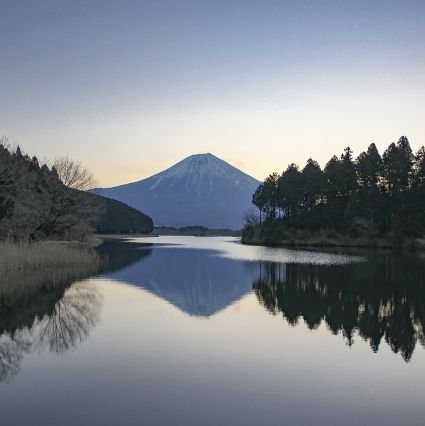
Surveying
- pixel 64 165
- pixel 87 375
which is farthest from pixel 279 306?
pixel 64 165

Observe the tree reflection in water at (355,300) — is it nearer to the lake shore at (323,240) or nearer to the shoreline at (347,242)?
the shoreline at (347,242)

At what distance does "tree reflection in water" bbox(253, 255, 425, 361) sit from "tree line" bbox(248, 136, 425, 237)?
34.0 metres

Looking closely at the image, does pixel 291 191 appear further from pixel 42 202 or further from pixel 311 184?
pixel 42 202

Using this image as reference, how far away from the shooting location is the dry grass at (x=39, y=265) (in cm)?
2212

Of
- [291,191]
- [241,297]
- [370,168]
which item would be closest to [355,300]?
[241,297]

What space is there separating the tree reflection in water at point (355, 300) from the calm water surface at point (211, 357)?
0.28 feet

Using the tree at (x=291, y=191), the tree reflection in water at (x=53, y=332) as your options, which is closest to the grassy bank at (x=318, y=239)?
the tree at (x=291, y=191)

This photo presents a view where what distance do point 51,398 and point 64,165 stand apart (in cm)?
3876

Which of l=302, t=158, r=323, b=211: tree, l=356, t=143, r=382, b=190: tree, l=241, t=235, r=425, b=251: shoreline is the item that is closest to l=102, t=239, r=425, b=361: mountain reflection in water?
l=241, t=235, r=425, b=251: shoreline

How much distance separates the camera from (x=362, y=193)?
7106 cm

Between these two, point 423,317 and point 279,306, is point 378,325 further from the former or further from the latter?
point 279,306

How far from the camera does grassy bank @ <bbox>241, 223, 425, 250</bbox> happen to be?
205 feet

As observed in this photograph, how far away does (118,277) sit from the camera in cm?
2755

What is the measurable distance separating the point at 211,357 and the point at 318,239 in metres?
62.5
